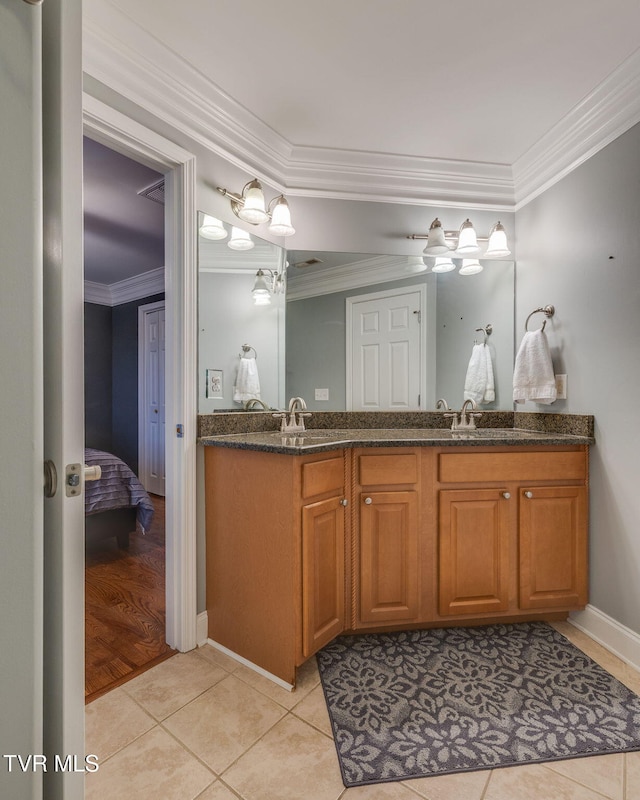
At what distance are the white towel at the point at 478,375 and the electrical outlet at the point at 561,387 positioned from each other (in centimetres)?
40

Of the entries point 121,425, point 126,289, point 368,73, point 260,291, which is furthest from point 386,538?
point 126,289

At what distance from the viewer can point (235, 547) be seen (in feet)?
5.78

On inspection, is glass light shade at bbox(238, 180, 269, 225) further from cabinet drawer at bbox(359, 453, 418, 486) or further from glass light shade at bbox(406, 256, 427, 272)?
cabinet drawer at bbox(359, 453, 418, 486)

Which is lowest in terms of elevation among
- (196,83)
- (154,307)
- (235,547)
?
(235,547)

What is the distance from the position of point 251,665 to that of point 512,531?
1260mm

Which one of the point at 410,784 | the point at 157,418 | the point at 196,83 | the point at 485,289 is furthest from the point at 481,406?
the point at 157,418

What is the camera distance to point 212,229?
6.38ft

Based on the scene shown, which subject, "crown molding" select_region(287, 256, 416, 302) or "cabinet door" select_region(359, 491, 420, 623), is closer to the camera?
"cabinet door" select_region(359, 491, 420, 623)

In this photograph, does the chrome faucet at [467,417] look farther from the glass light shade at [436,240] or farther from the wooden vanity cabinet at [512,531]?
the glass light shade at [436,240]

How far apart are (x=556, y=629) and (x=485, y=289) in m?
1.82

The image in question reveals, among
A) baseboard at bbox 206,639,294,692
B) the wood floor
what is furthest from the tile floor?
the wood floor

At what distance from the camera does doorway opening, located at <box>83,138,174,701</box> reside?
1951mm

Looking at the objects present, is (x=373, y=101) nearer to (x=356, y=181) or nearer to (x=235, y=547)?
(x=356, y=181)

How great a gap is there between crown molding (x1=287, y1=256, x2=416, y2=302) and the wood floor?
180cm
